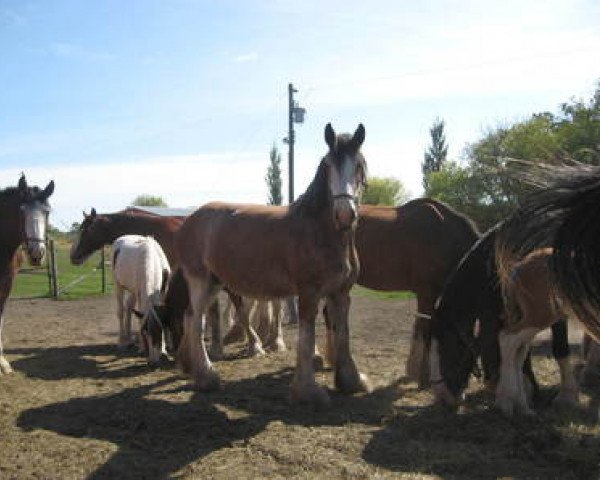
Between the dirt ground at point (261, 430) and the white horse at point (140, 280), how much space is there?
697 mm

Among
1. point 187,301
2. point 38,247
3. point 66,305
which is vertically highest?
point 38,247

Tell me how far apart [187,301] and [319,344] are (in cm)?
260

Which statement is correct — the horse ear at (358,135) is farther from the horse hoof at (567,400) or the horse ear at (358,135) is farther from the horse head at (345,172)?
the horse hoof at (567,400)

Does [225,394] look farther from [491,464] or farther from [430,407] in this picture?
[491,464]

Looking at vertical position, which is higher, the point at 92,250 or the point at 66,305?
the point at 92,250

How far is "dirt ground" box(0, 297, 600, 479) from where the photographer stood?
14.0ft

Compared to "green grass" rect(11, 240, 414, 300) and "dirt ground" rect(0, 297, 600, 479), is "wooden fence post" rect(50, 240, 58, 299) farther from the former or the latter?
"dirt ground" rect(0, 297, 600, 479)

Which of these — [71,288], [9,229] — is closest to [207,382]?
[9,229]

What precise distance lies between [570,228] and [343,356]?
5.06 m

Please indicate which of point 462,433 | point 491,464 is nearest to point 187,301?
point 462,433

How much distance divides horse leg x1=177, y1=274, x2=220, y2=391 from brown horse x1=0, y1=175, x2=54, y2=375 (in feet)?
6.87

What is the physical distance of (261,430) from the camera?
517 centimetres

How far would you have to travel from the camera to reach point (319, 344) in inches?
376

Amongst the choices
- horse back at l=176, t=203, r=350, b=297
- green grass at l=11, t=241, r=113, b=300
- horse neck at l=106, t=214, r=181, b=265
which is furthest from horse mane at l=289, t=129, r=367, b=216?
green grass at l=11, t=241, r=113, b=300
